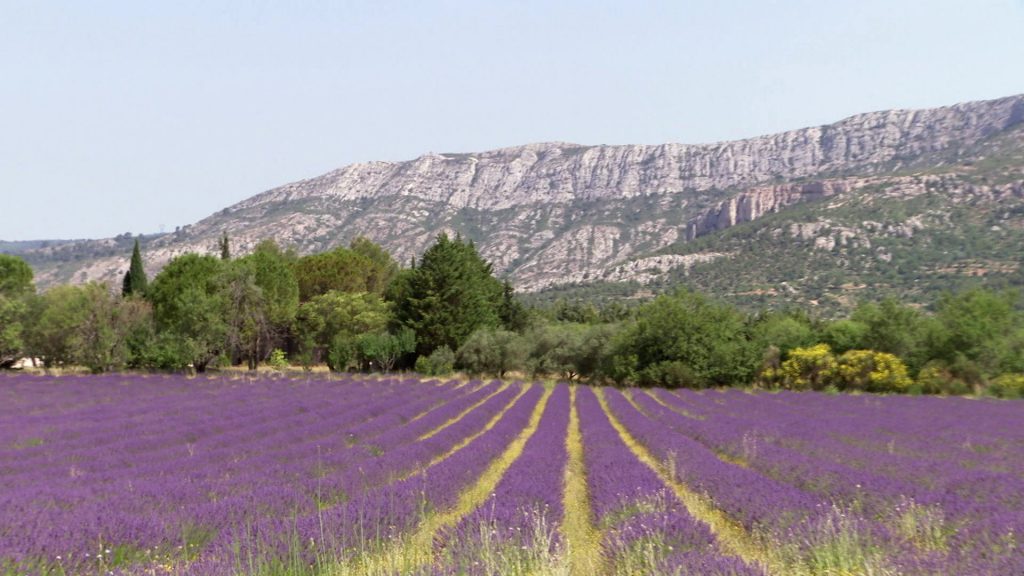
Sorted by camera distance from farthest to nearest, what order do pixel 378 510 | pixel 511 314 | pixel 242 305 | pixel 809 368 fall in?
pixel 511 314 → pixel 242 305 → pixel 809 368 → pixel 378 510

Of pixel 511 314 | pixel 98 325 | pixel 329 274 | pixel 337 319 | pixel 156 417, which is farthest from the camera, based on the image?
pixel 511 314

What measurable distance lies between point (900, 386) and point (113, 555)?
3898 cm

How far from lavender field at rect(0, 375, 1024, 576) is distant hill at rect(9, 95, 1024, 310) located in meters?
70.7

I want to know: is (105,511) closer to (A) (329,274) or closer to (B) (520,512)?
(B) (520,512)

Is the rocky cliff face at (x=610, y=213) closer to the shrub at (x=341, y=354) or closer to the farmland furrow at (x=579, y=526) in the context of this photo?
the shrub at (x=341, y=354)

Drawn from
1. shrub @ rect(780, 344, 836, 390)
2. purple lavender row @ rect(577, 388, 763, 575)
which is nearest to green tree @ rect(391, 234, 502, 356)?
shrub @ rect(780, 344, 836, 390)

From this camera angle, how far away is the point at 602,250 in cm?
15325

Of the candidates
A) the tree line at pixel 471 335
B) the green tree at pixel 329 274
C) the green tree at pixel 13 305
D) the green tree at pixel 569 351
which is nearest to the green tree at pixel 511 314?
the tree line at pixel 471 335

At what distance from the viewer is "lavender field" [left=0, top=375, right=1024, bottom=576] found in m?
4.85

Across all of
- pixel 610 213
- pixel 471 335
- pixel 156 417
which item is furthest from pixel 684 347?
pixel 610 213

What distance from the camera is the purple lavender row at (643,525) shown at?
426 centimetres

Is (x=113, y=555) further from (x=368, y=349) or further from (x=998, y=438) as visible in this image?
(x=368, y=349)

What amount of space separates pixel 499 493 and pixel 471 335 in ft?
124

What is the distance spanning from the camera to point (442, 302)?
46781mm
